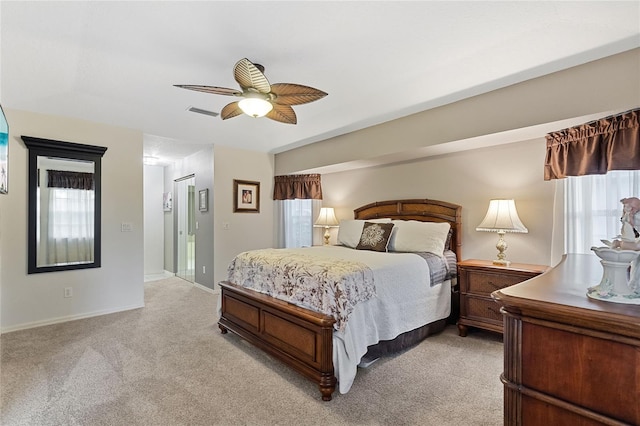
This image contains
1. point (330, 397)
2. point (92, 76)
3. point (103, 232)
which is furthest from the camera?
point (103, 232)

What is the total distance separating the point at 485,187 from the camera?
3.55 metres

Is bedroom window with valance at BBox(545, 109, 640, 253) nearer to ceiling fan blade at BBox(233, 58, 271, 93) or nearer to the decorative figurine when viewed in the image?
the decorative figurine

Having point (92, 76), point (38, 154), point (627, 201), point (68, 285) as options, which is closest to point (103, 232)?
point (68, 285)

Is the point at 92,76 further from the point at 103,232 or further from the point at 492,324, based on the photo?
the point at 492,324

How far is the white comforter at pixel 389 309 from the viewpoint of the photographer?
2.17 meters

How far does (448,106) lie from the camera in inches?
128

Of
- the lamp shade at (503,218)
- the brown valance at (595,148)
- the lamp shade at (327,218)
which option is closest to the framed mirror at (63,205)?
the lamp shade at (327,218)

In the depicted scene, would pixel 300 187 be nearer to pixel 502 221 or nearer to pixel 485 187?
pixel 485 187

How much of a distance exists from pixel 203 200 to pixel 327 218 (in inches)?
85.8

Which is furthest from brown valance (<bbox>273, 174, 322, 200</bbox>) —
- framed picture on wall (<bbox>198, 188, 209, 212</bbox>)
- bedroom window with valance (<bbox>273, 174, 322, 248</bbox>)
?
framed picture on wall (<bbox>198, 188, 209, 212</bbox>)

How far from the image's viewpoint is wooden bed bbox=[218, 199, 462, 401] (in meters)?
2.15

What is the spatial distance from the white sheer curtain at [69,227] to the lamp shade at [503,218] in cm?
466

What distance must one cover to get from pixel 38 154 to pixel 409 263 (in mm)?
4291

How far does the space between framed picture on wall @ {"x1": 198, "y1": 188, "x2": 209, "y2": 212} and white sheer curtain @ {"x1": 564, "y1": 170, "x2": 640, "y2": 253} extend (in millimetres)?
4830
